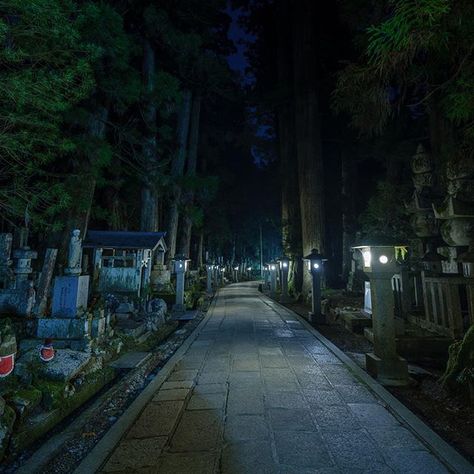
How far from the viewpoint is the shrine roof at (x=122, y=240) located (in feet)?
39.9

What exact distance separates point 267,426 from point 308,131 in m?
16.5

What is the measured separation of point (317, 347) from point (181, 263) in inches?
296

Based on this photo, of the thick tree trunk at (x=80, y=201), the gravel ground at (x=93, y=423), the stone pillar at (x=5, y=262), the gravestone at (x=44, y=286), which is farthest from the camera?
the thick tree trunk at (x=80, y=201)

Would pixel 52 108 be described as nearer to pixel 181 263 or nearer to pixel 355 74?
pixel 355 74

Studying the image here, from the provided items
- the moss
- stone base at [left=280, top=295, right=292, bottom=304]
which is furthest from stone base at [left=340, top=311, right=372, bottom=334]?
stone base at [left=280, top=295, right=292, bottom=304]

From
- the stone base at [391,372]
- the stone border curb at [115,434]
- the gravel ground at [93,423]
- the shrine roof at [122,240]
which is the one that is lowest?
the gravel ground at [93,423]

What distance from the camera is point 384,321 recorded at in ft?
16.0

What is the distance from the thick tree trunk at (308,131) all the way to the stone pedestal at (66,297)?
1246 centimetres

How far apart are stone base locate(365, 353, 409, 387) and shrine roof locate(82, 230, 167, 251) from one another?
9.85 metres

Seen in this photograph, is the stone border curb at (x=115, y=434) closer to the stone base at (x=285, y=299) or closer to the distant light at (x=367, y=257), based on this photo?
the distant light at (x=367, y=257)

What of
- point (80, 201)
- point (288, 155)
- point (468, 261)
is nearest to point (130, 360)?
point (80, 201)

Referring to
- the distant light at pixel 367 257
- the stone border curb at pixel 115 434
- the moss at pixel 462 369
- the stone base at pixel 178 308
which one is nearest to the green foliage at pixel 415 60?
the distant light at pixel 367 257

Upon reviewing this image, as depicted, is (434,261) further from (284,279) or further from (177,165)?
(177,165)

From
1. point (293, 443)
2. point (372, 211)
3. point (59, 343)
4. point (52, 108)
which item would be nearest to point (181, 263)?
point (59, 343)
